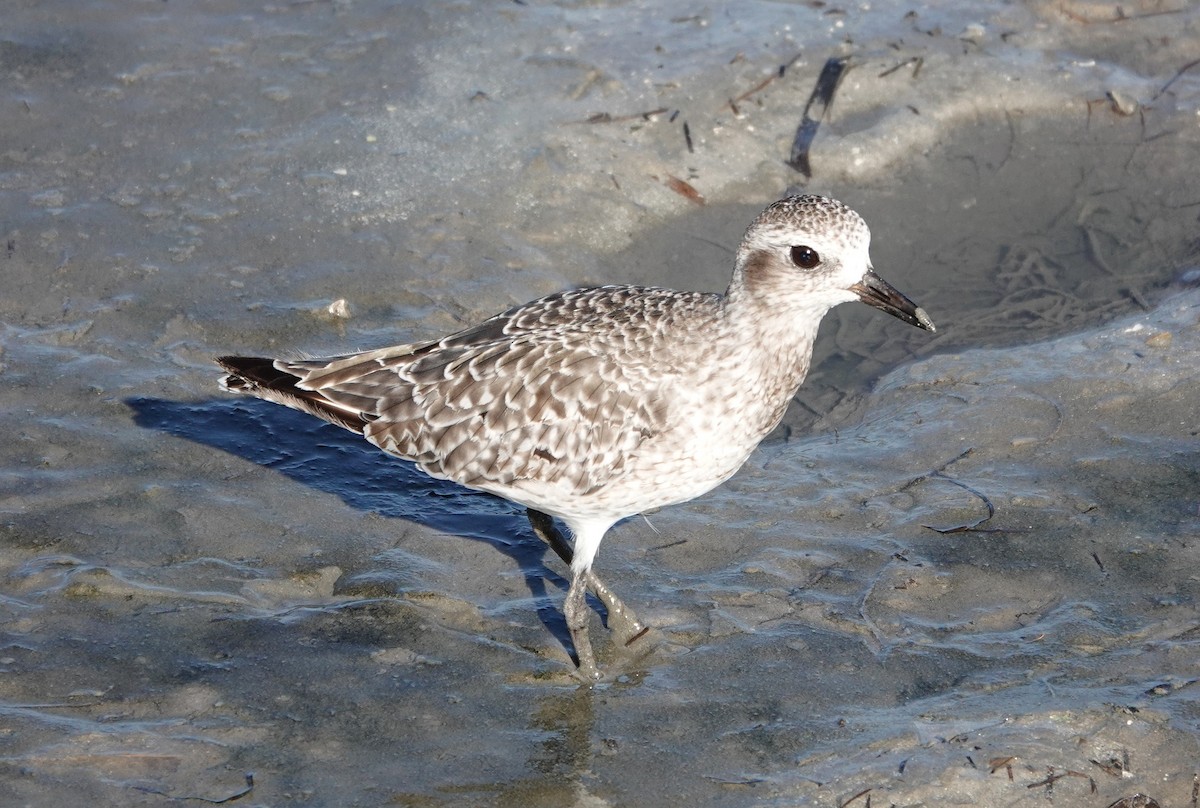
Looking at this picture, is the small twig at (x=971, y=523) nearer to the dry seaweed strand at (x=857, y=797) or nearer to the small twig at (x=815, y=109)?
the dry seaweed strand at (x=857, y=797)

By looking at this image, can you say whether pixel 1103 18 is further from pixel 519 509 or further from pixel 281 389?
pixel 281 389

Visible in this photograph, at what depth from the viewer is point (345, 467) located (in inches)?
315

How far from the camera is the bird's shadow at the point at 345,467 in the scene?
7.64m

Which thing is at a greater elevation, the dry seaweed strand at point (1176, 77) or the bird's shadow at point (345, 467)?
the dry seaweed strand at point (1176, 77)

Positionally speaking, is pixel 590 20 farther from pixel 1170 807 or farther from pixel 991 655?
pixel 1170 807

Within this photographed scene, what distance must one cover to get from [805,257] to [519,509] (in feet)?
8.46

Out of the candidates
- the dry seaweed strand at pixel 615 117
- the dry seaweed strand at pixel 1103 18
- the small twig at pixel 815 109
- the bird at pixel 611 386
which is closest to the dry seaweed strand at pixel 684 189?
the dry seaweed strand at pixel 615 117

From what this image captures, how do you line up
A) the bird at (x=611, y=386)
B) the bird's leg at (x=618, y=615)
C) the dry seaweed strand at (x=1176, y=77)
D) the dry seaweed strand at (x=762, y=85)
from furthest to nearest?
the dry seaweed strand at (x=1176, y=77) → the dry seaweed strand at (x=762, y=85) → the bird's leg at (x=618, y=615) → the bird at (x=611, y=386)

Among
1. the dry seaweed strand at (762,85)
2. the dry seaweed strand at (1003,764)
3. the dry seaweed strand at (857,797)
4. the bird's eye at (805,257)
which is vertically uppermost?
the bird's eye at (805,257)

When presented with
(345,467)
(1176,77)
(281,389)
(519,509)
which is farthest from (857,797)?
(1176,77)

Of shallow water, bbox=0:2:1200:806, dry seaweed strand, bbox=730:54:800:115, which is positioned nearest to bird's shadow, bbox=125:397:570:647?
shallow water, bbox=0:2:1200:806

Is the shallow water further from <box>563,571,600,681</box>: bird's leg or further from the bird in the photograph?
the bird

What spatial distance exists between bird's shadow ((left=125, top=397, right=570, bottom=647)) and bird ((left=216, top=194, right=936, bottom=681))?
0.68 metres

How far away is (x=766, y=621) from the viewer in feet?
22.8
